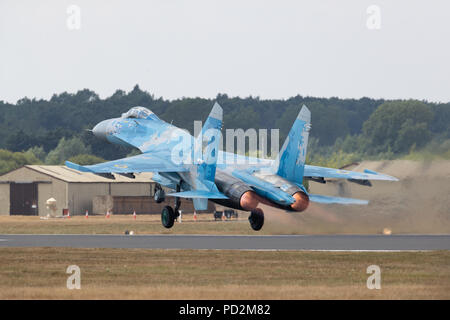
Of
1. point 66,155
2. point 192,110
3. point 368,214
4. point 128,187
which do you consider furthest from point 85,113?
point 368,214

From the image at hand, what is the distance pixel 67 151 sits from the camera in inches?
5231

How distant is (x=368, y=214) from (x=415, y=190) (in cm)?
340

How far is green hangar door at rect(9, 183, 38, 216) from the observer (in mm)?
99688

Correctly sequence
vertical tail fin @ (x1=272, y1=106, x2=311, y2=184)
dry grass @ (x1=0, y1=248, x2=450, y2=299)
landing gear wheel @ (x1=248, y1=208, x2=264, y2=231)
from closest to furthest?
dry grass @ (x1=0, y1=248, x2=450, y2=299) → vertical tail fin @ (x1=272, y1=106, x2=311, y2=184) → landing gear wheel @ (x1=248, y1=208, x2=264, y2=231)

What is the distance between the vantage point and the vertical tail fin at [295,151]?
3741cm

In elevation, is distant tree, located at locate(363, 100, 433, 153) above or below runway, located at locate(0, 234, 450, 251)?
above

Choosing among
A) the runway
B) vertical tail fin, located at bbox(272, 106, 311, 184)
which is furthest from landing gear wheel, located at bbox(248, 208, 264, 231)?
the runway

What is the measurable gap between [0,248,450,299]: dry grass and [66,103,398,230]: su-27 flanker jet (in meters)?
2.71

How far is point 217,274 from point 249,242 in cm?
1640

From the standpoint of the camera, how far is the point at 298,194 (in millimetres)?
37844

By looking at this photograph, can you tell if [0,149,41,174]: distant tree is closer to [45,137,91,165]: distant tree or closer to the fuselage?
[45,137,91,165]: distant tree

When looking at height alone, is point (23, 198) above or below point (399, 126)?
below

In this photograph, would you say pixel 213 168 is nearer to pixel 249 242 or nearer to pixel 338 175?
pixel 338 175

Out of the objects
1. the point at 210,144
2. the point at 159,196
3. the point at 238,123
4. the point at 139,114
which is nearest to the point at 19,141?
the point at 238,123
